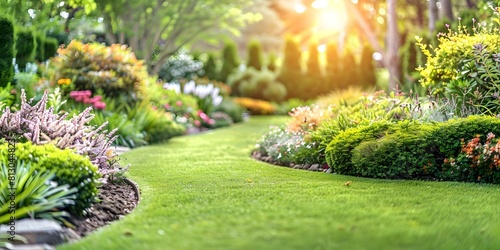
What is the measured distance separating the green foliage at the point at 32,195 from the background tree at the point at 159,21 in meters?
13.0

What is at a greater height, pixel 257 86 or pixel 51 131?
pixel 257 86

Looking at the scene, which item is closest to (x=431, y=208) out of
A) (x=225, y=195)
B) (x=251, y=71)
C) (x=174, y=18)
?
(x=225, y=195)

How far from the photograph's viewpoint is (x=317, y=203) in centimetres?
596

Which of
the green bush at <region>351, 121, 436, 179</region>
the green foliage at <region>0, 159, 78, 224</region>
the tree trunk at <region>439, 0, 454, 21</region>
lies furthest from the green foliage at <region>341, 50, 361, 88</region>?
the green foliage at <region>0, 159, 78, 224</region>

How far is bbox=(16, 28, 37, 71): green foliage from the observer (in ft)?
35.6

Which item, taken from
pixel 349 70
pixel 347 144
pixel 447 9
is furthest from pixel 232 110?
pixel 347 144

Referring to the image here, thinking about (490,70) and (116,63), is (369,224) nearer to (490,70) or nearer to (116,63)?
(490,70)

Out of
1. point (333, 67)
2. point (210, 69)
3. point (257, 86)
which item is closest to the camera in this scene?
point (257, 86)

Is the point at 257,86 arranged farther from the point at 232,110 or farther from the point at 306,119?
the point at 306,119

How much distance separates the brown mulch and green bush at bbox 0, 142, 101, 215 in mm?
122

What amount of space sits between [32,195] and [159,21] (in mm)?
16324

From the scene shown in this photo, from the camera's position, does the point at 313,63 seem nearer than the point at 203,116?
No

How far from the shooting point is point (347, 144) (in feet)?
26.8

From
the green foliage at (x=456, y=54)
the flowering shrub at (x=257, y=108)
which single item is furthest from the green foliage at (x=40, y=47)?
the flowering shrub at (x=257, y=108)
